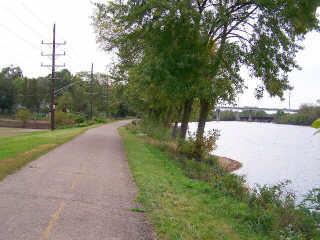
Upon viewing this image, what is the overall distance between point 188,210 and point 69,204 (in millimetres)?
2715

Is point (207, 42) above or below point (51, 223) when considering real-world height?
above

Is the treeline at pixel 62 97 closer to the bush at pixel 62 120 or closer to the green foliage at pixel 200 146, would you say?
the bush at pixel 62 120

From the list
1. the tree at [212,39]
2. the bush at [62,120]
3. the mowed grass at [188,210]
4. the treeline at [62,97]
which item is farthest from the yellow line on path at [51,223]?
the treeline at [62,97]

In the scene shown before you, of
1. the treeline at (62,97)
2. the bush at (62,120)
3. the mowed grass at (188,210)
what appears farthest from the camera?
the treeline at (62,97)

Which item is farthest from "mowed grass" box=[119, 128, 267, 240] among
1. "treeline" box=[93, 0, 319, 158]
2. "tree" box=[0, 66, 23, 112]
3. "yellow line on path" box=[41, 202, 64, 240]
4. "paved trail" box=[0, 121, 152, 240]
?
"tree" box=[0, 66, 23, 112]

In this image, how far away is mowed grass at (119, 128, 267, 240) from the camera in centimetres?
622

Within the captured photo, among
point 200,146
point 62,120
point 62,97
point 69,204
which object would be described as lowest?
point 69,204

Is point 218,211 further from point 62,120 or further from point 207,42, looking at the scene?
point 62,120

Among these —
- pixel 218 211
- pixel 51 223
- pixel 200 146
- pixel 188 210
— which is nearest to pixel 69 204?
pixel 51 223

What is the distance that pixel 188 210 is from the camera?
7.66 metres

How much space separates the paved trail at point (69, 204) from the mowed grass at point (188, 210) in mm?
350

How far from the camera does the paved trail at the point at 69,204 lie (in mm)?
5715

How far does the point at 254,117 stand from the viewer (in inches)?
5994

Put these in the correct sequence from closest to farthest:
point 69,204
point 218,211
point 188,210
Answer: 1. point 69,204
2. point 188,210
3. point 218,211
